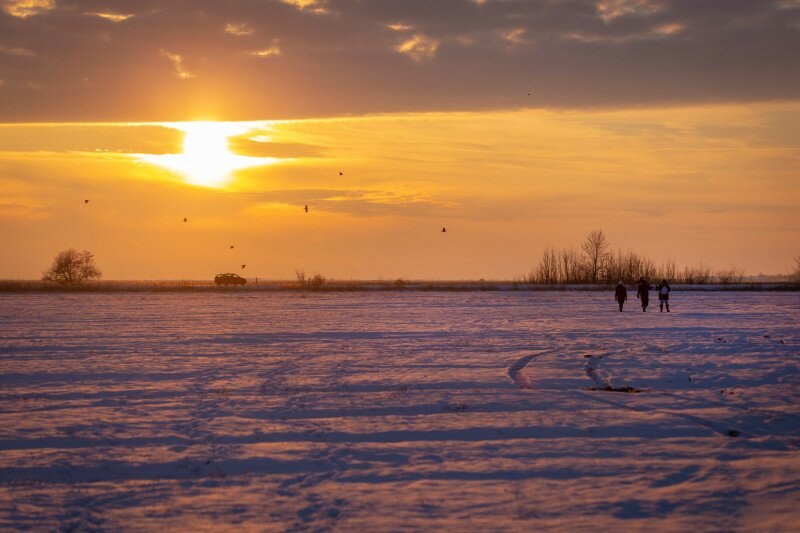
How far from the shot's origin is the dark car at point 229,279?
102875mm

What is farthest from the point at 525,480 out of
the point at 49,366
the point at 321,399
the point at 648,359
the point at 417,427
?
the point at 49,366

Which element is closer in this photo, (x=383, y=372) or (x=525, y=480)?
(x=525, y=480)

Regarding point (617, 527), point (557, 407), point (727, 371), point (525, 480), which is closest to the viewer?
point (617, 527)

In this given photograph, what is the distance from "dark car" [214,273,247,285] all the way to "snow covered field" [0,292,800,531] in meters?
80.4

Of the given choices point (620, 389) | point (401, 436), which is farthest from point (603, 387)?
point (401, 436)

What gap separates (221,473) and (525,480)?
395 centimetres

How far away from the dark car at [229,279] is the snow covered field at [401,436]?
80.4 meters

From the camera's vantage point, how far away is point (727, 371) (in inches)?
697

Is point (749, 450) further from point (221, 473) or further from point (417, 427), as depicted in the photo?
point (221, 473)

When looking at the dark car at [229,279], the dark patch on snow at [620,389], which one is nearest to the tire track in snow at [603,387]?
the dark patch on snow at [620,389]

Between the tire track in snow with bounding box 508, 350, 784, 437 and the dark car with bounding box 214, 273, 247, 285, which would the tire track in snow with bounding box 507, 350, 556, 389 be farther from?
the dark car with bounding box 214, 273, 247, 285

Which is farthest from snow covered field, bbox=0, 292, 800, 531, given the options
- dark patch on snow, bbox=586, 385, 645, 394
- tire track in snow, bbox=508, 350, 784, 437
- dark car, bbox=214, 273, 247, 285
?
dark car, bbox=214, 273, 247, 285

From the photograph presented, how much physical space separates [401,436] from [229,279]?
94359mm

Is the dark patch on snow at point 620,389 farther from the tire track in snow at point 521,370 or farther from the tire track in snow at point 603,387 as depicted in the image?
the tire track in snow at point 521,370
